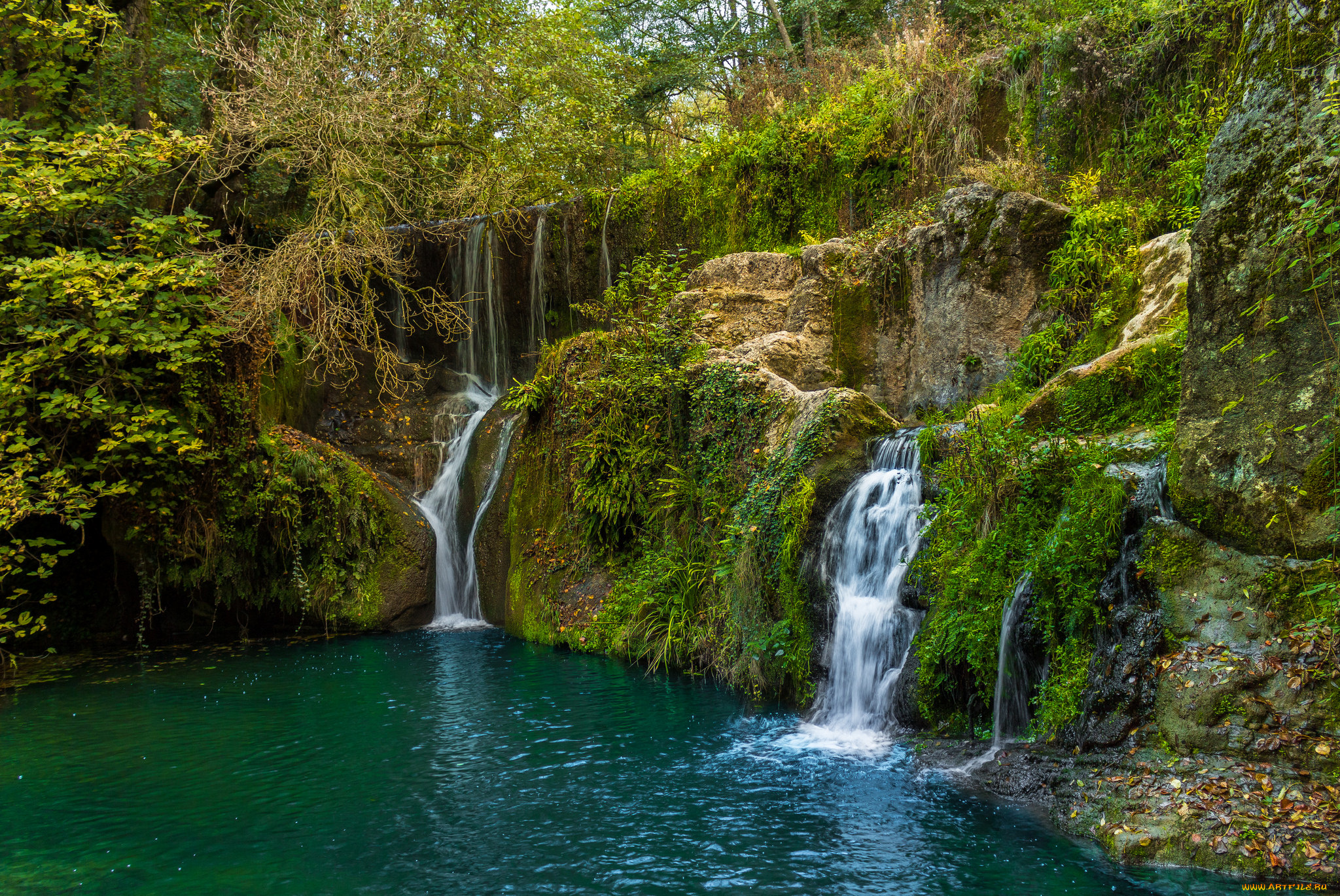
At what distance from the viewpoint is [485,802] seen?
5445mm

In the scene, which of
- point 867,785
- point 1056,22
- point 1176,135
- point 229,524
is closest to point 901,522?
point 867,785

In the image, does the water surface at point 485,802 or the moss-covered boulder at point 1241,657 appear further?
the water surface at point 485,802

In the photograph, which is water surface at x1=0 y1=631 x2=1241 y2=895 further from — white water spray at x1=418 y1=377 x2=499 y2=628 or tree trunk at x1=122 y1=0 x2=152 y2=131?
tree trunk at x1=122 y1=0 x2=152 y2=131

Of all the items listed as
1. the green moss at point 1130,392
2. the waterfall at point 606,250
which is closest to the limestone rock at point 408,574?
the waterfall at point 606,250

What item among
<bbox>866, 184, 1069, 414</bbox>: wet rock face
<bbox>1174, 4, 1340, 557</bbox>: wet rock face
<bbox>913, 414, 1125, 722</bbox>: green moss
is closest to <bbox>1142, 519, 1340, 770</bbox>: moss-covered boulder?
<bbox>1174, 4, 1340, 557</bbox>: wet rock face

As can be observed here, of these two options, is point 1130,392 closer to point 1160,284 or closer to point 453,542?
point 1160,284

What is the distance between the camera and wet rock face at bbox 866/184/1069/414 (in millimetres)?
8969

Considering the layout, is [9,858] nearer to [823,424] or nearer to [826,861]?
[826,861]

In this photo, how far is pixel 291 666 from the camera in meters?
9.55

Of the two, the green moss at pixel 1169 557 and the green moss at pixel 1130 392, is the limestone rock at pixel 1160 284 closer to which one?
the green moss at pixel 1130 392

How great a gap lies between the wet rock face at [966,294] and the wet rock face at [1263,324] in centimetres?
414

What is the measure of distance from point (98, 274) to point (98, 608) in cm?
541

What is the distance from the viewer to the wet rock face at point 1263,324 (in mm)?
4344

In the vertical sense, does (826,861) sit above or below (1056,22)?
below
